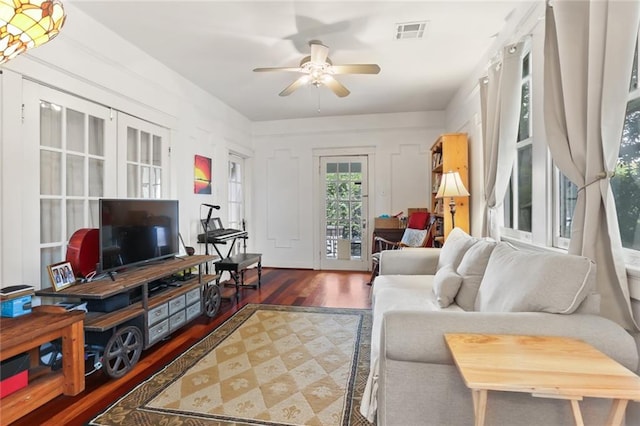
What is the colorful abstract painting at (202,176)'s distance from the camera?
13.8 ft

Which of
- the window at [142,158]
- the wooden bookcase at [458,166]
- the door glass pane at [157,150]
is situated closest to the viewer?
the window at [142,158]

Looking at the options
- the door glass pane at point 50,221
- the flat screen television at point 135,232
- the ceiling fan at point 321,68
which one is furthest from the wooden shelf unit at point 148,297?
the ceiling fan at point 321,68

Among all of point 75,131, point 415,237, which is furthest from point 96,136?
point 415,237

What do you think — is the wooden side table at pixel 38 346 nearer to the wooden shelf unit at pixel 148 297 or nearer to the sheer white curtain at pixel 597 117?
the wooden shelf unit at pixel 148 297

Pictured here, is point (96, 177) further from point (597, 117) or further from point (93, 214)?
point (597, 117)

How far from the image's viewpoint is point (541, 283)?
1.39 metres

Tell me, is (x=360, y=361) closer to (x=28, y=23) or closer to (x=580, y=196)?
(x=580, y=196)

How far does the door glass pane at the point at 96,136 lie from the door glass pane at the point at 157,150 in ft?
2.14

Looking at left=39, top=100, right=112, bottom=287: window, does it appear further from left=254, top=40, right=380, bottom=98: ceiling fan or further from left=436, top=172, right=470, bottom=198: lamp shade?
left=436, top=172, right=470, bottom=198: lamp shade

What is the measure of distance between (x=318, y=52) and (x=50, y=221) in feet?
8.29

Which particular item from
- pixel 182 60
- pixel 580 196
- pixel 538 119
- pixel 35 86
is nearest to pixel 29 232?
pixel 35 86

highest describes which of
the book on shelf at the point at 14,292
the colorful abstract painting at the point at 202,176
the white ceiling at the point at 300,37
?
the white ceiling at the point at 300,37

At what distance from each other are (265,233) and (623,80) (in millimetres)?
5307

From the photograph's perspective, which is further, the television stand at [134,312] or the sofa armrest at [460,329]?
the television stand at [134,312]
